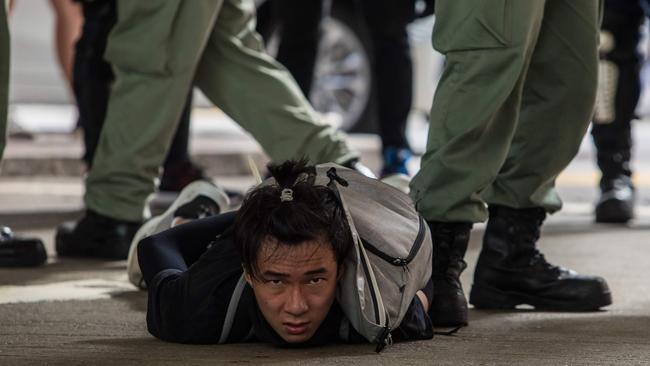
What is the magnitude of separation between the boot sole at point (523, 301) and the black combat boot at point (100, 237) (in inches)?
49.7

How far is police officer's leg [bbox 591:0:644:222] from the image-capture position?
557 cm

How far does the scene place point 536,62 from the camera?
11.4ft

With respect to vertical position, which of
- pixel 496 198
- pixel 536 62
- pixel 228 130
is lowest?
pixel 228 130

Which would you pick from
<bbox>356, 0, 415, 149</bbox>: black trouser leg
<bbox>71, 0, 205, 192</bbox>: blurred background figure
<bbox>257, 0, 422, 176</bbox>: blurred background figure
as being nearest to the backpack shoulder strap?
<bbox>71, 0, 205, 192</bbox>: blurred background figure

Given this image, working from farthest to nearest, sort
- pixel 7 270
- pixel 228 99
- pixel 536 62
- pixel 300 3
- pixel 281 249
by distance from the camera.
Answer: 1. pixel 300 3
2. pixel 228 99
3. pixel 7 270
4. pixel 536 62
5. pixel 281 249

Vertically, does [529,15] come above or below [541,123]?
above

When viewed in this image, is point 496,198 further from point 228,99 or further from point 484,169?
point 228,99

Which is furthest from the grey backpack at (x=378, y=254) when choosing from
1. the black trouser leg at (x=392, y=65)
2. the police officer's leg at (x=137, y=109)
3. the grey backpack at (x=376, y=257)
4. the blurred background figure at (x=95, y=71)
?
the black trouser leg at (x=392, y=65)

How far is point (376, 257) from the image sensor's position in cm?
283

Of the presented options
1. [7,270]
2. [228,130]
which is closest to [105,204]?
[7,270]

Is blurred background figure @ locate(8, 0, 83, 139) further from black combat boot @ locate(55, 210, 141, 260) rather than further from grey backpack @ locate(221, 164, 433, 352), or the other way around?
grey backpack @ locate(221, 164, 433, 352)

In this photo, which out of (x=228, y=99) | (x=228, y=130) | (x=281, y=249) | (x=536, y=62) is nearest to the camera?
(x=281, y=249)

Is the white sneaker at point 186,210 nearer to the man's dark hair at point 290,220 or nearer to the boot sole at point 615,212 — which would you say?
the man's dark hair at point 290,220

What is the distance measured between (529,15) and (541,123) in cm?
39
